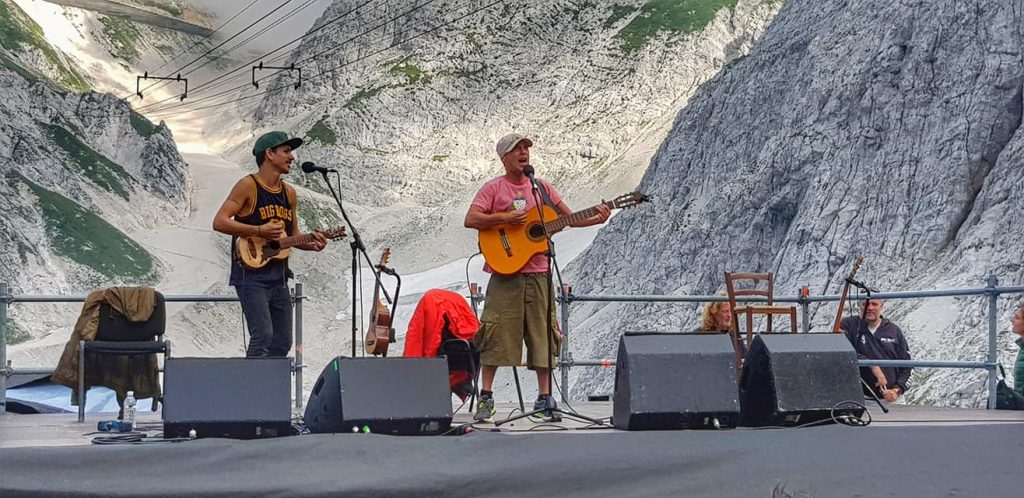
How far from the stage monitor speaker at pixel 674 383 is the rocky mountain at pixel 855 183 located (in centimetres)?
1184

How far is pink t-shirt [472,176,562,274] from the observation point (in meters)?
6.03

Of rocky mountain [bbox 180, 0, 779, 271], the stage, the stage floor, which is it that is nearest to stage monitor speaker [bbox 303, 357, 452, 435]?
the stage floor

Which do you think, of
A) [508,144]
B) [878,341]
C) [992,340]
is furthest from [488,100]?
[508,144]

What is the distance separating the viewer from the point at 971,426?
4832mm

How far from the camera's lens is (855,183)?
78.8ft

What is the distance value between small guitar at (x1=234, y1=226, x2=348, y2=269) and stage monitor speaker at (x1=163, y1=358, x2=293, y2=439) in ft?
3.99

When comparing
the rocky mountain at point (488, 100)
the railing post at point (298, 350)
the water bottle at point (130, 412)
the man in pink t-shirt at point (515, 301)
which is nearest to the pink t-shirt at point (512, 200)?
the man in pink t-shirt at point (515, 301)

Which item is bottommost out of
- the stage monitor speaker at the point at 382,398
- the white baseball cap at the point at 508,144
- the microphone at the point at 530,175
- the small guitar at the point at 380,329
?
the stage monitor speaker at the point at 382,398

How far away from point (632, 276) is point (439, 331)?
22.4 m

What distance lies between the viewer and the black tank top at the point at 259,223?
627 centimetres

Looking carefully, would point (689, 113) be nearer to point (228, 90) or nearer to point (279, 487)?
point (279, 487)

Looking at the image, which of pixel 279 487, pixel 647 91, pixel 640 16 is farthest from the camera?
pixel 640 16

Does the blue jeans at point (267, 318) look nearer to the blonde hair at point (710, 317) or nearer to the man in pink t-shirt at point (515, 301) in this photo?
the man in pink t-shirt at point (515, 301)

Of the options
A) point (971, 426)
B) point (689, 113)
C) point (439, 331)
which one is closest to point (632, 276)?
point (689, 113)
